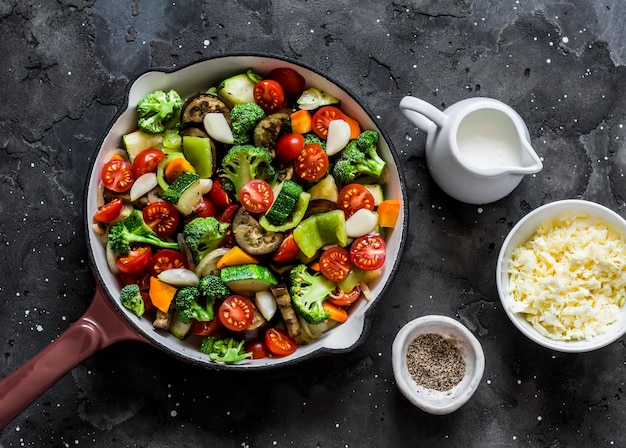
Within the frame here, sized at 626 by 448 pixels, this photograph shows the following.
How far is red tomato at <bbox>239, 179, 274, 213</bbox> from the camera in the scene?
8.23 feet

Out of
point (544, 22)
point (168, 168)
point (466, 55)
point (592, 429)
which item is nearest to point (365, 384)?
point (592, 429)

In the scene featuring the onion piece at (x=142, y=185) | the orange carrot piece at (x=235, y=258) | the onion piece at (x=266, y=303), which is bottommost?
the onion piece at (x=266, y=303)

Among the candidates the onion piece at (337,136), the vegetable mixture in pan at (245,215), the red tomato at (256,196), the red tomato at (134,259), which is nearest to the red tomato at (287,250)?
the vegetable mixture in pan at (245,215)

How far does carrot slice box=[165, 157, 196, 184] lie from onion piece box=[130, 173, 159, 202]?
0.16ft

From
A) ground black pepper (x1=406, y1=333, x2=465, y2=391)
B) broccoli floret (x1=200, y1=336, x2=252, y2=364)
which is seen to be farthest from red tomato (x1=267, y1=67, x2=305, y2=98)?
ground black pepper (x1=406, y1=333, x2=465, y2=391)

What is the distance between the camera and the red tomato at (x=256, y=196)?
8.23 ft

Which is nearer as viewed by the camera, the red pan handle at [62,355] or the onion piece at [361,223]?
the red pan handle at [62,355]

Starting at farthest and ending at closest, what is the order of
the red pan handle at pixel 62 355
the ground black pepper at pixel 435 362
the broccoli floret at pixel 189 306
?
the ground black pepper at pixel 435 362 → the broccoli floret at pixel 189 306 → the red pan handle at pixel 62 355

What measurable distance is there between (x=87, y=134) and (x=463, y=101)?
4.69 ft

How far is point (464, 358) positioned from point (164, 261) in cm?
116

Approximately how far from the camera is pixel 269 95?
2607mm

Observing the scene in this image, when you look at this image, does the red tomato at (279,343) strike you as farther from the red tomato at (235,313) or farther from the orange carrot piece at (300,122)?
the orange carrot piece at (300,122)

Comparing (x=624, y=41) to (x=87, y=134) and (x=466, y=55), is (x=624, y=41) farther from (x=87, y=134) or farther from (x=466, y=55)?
(x=87, y=134)

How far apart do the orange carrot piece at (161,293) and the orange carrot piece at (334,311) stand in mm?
522
